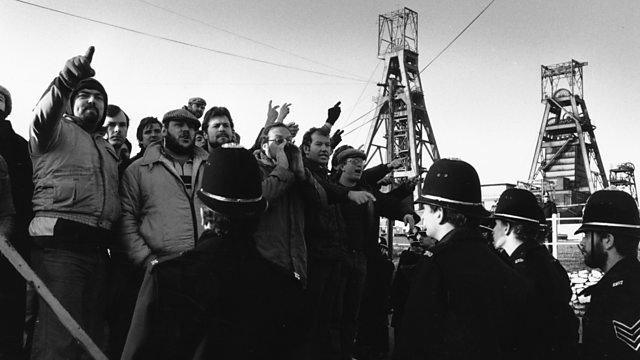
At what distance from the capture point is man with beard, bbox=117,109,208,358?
11.3 feet

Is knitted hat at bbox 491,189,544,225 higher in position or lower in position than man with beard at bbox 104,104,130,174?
lower

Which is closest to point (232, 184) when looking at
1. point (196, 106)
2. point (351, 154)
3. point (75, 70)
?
point (75, 70)

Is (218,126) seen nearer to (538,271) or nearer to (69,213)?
(69,213)

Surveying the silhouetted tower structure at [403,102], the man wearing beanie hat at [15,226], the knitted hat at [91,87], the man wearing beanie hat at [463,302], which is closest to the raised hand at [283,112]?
the knitted hat at [91,87]

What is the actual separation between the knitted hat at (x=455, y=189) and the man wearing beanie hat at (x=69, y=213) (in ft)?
6.56

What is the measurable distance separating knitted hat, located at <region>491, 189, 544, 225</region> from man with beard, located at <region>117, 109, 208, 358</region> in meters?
2.11

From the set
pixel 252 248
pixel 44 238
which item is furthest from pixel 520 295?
pixel 44 238

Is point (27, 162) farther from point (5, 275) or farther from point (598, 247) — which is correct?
point (598, 247)

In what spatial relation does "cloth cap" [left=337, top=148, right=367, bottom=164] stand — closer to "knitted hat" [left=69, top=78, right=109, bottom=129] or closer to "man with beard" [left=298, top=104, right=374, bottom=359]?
"man with beard" [left=298, top=104, right=374, bottom=359]

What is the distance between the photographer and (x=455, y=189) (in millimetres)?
2596

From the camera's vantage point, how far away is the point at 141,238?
3.46 meters

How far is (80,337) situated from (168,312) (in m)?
1.19

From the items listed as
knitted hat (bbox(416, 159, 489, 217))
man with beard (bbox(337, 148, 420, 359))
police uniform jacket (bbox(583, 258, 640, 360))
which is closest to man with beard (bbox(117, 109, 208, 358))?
man with beard (bbox(337, 148, 420, 359))

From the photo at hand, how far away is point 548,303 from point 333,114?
2.69m
